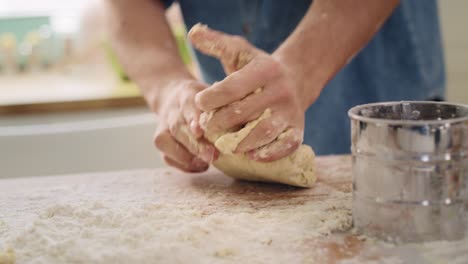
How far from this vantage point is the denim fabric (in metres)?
1.41

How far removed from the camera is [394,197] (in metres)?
0.69

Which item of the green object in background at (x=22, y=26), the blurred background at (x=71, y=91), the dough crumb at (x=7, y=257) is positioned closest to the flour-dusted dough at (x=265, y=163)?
the dough crumb at (x=7, y=257)

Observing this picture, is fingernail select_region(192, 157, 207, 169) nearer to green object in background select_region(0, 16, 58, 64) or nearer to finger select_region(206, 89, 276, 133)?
finger select_region(206, 89, 276, 133)

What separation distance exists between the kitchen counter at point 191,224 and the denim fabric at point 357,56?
45 centimetres

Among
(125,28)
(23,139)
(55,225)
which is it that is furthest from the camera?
(23,139)

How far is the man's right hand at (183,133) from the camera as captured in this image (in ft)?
3.14

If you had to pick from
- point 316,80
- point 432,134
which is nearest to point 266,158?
point 316,80

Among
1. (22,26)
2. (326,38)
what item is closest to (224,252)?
(326,38)

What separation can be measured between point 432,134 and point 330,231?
0.17m

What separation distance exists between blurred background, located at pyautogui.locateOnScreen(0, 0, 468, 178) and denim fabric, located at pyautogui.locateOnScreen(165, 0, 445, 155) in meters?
0.35

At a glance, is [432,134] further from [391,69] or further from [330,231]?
[391,69]

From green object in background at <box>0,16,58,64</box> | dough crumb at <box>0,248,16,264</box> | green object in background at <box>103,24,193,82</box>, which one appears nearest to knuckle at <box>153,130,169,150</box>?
dough crumb at <box>0,248,16,264</box>

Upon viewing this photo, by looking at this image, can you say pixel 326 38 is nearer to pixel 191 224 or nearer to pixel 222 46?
pixel 222 46

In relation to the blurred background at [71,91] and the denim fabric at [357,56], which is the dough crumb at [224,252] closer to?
the denim fabric at [357,56]
